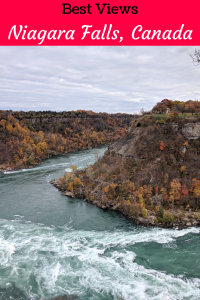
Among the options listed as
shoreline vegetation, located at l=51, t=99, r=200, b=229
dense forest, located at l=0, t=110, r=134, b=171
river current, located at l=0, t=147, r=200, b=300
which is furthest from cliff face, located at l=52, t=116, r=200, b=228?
dense forest, located at l=0, t=110, r=134, b=171

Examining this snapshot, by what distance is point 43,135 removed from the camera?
233 feet

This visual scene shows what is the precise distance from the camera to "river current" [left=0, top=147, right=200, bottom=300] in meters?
13.4

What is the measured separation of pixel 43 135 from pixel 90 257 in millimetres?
59013

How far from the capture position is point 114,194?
26938 mm

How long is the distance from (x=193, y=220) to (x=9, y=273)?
17.6 metres

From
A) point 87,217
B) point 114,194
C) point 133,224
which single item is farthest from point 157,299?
point 114,194

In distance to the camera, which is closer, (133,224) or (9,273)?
(9,273)

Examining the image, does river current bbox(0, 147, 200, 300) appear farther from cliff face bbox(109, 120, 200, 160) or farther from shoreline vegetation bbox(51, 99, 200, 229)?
cliff face bbox(109, 120, 200, 160)

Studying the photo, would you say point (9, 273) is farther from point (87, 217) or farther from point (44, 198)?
point (44, 198)

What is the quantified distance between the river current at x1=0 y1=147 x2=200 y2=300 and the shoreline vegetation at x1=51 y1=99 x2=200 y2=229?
1.61 meters

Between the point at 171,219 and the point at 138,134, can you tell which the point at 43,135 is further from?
the point at 171,219

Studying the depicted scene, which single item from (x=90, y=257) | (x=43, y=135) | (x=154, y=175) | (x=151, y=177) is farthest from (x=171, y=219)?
(x=43, y=135)

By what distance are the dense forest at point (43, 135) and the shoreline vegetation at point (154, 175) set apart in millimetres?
21404

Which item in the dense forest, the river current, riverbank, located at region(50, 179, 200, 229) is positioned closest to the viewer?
the river current
